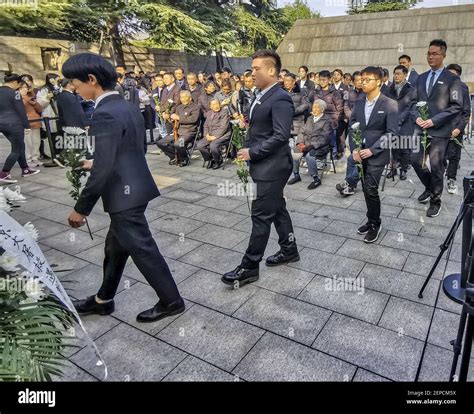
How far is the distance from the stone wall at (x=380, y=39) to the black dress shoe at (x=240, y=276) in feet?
50.4

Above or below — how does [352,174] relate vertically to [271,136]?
below

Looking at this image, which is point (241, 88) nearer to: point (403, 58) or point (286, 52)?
point (403, 58)

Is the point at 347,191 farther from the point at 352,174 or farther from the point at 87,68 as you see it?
the point at 87,68

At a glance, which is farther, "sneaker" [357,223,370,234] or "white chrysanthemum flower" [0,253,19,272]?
"sneaker" [357,223,370,234]

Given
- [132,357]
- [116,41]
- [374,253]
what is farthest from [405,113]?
[116,41]

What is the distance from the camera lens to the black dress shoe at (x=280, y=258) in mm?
4109

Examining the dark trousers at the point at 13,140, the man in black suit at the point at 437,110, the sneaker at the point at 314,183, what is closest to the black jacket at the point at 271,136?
the man in black suit at the point at 437,110

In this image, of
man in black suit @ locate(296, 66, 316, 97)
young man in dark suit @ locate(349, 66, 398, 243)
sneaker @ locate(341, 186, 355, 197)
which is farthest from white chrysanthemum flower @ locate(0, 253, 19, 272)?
man in black suit @ locate(296, 66, 316, 97)

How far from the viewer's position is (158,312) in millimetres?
3191

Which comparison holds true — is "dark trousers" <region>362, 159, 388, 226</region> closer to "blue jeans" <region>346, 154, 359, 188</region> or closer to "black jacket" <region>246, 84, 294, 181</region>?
"black jacket" <region>246, 84, 294, 181</region>

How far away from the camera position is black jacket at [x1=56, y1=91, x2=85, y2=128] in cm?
813

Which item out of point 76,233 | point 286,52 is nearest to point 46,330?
point 76,233

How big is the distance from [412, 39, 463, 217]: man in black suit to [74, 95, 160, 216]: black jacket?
4.19 metres

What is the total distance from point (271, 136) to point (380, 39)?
1656 centimetres
